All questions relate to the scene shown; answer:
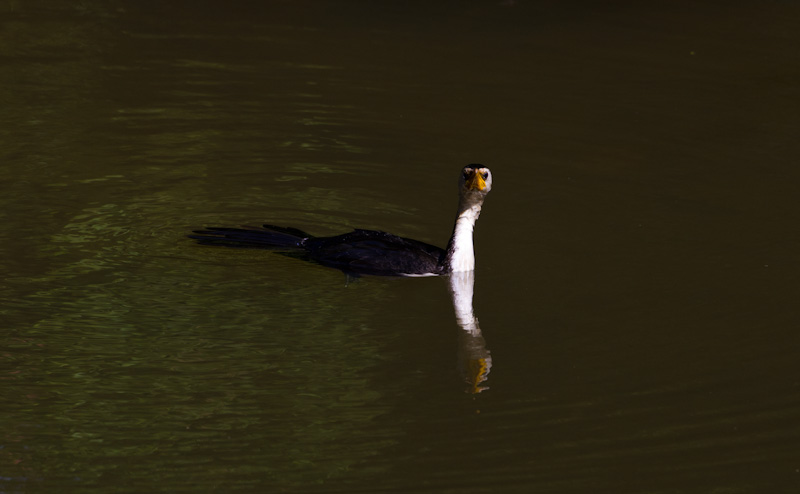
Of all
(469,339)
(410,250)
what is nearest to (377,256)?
(410,250)

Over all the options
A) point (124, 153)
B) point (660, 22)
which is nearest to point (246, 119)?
point (124, 153)

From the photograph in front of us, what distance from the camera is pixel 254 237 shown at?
28.4 feet

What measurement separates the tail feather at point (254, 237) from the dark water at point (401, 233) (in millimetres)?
99

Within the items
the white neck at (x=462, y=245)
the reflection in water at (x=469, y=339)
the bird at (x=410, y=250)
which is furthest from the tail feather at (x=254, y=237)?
the reflection in water at (x=469, y=339)

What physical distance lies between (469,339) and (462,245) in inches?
40.6

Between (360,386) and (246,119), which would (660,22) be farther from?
(360,386)

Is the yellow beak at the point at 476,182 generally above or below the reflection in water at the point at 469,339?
above

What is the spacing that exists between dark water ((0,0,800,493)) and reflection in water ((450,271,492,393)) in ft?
0.16

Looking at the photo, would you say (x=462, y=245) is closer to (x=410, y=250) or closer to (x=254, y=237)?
(x=410, y=250)

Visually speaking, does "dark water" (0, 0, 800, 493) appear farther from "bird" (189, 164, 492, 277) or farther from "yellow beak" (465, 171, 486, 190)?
"yellow beak" (465, 171, 486, 190)

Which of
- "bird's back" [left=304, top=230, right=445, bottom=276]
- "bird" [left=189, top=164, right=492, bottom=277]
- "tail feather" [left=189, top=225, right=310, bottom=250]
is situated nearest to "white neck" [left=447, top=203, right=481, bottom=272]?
"bird" [left=189, top=164, right=492, bottom=277]

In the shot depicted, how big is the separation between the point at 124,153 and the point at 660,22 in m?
7.35

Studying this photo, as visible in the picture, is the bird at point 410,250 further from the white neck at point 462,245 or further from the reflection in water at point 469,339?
the reflection in water at point 469,339

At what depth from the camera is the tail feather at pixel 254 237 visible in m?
8.61
